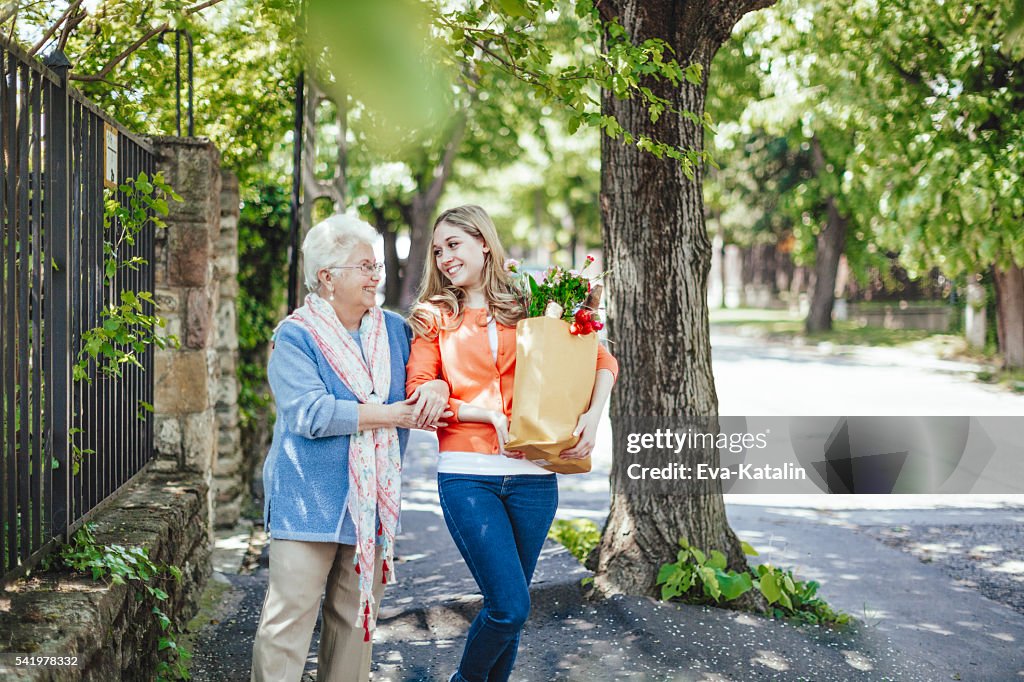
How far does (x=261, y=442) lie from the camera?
27.3 ft

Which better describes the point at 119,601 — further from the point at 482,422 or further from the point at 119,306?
the point at 119,306

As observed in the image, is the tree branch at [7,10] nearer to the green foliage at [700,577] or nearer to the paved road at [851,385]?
the green foliage at [700,577]

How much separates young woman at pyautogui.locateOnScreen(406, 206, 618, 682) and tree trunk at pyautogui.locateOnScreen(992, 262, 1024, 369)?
1664 cm

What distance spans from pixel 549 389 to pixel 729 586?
2287 millimetres

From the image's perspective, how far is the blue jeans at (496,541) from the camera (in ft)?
10.8

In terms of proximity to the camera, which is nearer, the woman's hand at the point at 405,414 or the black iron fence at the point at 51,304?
the black iron fence at the point at 51,304

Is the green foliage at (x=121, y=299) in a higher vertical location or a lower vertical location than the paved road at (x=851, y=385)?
higher

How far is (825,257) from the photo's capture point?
2691 centimetres

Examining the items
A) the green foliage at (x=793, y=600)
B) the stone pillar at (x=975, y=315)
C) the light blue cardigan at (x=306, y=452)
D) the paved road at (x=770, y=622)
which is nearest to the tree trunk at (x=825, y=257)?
the stone pillar at (x=975, y=315)

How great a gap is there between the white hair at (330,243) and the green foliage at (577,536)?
3224mm

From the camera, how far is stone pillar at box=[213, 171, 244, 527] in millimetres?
6715

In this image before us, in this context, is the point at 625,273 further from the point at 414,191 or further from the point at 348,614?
the point at 414,191
